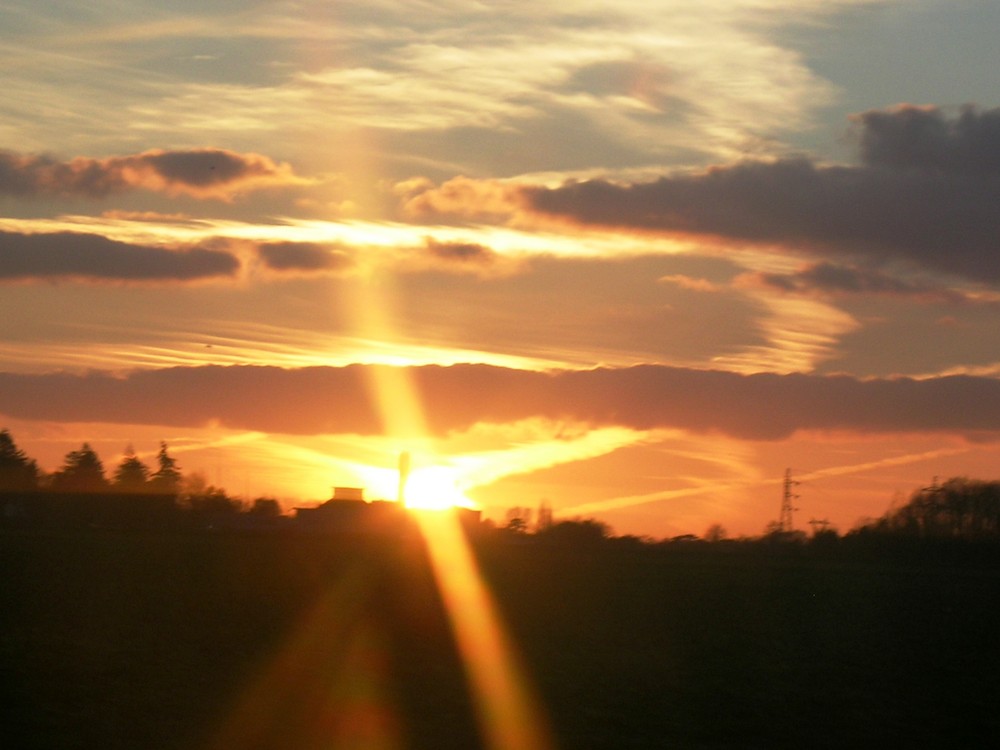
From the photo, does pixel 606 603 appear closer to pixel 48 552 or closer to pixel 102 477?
pixel 48 552

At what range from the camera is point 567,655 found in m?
34.6

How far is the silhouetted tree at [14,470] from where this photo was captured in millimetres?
81875

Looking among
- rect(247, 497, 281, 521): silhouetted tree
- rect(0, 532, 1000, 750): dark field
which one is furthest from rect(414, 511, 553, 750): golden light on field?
rect(247, 497, 281, 521): silhouetted tree

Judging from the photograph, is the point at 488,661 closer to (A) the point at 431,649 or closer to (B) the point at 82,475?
(A) the point at 431,649

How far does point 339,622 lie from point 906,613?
59.4 feet

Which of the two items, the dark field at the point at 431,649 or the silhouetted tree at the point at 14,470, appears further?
the silhouetted tree at the point at 14,470

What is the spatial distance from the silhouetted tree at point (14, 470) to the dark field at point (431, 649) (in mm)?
41951

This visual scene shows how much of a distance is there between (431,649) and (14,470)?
70.0 m

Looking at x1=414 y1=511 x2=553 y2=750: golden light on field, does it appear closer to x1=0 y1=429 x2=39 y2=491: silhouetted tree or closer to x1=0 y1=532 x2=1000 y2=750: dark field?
x1=0 y1=532 x2=1000 y2=750: dark field

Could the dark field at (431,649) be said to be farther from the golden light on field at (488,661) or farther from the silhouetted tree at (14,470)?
→ the silhouetted tree at (14,470)

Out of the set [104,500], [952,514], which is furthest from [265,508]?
[952,514]

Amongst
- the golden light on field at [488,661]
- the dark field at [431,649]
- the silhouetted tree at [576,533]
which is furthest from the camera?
the silhouetted tree at [576,533]

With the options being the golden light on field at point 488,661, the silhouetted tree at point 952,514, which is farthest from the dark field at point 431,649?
the silhouetted tree at point 952,514

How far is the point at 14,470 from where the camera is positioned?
315ft
